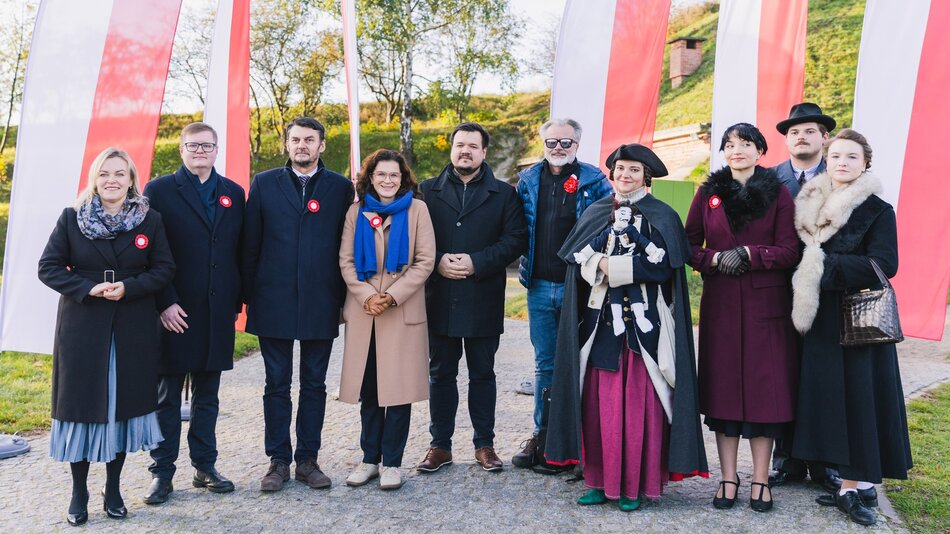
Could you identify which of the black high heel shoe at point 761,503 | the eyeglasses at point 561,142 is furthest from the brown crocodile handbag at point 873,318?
the eyeglasses at point 561,142

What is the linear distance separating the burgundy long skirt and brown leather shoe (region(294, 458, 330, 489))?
1565 millimetres

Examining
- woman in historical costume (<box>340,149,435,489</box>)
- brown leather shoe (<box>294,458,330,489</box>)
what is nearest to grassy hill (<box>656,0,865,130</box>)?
woman in historical costume (<box>340,149,435,489</box>)

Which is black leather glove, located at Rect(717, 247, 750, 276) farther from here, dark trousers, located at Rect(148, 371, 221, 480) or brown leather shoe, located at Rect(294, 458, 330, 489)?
dark trousers, located at Rect(148, 371, 221, 480)

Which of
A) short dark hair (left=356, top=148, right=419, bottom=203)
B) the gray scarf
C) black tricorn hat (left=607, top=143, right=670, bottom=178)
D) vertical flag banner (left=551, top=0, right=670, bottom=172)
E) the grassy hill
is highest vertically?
the grassy hill

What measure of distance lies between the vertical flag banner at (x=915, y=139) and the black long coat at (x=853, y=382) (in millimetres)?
1301

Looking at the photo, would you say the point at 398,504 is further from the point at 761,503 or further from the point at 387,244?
the point at 761,503

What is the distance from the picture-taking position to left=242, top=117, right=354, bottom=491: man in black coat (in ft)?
13.2

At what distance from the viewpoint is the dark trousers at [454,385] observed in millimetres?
4410

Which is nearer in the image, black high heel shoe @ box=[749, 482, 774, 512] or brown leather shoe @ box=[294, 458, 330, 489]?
black high heel shoe @ box=[749, 482, 774, 512]

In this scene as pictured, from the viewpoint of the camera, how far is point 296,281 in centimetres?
404

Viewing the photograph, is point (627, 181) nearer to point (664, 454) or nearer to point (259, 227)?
point (664, 454)

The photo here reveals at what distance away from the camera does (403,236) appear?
13.4 feet

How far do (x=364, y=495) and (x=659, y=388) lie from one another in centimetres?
171

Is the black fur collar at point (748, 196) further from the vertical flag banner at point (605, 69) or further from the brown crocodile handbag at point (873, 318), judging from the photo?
the vertical flag banner at point (605, 69)
